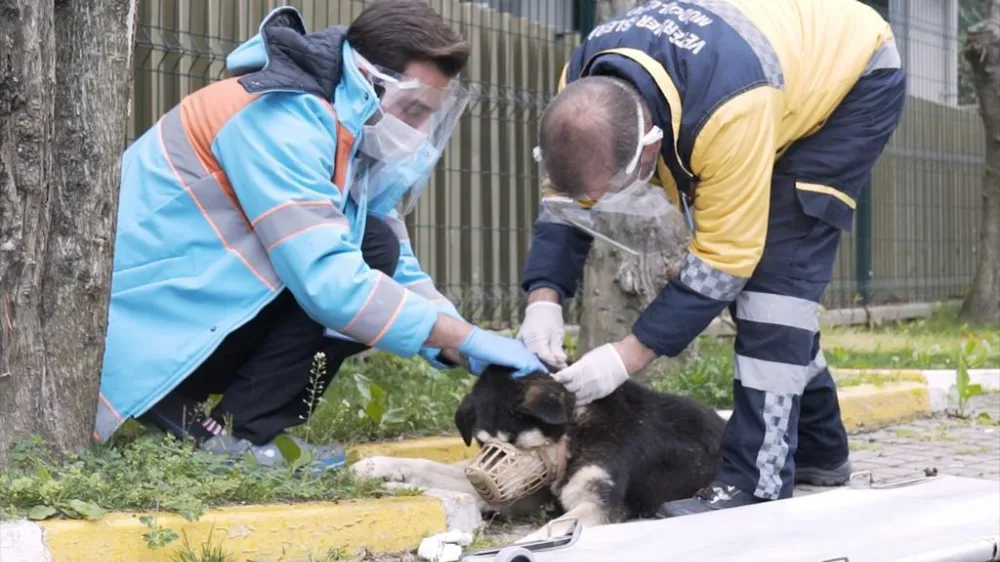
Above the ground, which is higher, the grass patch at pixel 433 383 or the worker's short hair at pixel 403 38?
the worker's short hair at pixel 403 38

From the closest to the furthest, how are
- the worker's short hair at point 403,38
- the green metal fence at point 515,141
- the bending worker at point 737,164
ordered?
1. the bending worker at point 737,164
2. the worker's short hair at point 403,38
3. the green metal fence at point 515,141

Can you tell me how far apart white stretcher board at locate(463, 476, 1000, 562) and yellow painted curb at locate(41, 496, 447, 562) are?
57 cm

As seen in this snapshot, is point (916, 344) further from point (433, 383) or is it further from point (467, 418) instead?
point (467, 418)

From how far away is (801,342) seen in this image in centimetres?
418

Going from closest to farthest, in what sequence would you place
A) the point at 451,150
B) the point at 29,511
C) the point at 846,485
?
1. the point at 29,511
2. the point at 846,485
3. the point at 451,150

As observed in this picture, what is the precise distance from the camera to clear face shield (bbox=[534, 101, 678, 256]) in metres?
3.84

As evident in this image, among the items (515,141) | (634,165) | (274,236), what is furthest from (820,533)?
(515,141)

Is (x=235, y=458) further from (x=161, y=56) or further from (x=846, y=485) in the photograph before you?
(x=161, y=56)

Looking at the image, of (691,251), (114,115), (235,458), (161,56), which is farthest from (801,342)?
(161,56)

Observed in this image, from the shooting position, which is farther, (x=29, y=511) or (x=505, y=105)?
(x=505, y=105)

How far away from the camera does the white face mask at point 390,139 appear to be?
4.36 meters

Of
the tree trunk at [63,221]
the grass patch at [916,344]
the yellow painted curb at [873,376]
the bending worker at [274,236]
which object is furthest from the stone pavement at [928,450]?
the tree trunk at [63,221]

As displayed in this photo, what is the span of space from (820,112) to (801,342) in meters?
0.77

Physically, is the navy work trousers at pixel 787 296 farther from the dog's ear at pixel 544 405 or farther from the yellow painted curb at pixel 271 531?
the yellow painted curb at pixel 271 531
